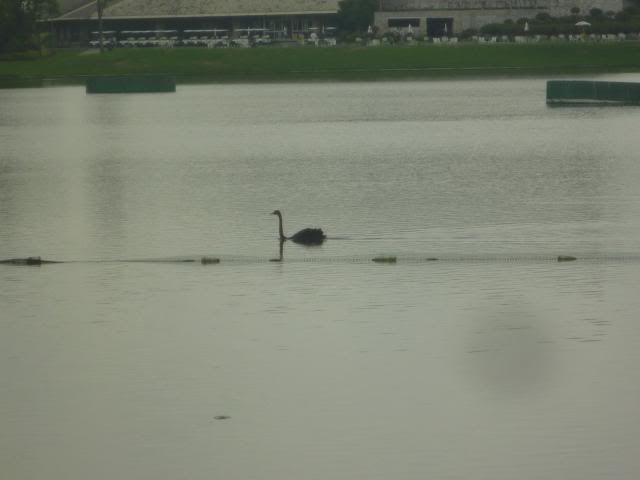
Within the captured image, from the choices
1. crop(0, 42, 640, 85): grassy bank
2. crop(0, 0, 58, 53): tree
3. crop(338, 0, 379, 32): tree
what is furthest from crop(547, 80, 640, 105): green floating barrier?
crop(338, 0, 379, 32): tree

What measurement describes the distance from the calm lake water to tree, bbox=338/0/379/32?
96.3m

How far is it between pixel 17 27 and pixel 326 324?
108m

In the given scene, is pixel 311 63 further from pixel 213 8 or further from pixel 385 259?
pixel 385 259

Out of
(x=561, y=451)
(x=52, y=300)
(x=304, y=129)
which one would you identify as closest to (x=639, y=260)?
(x=52, y=300)

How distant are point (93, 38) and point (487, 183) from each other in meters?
113

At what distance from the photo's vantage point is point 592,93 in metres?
81.1

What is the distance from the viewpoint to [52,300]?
83.1 feet

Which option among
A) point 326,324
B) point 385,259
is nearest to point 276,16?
point 385,259

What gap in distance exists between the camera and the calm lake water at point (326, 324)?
1648 centimetres

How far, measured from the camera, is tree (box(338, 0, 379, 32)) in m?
145

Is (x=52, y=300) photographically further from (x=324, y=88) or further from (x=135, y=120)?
(x=324, y=88)

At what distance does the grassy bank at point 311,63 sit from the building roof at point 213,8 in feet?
74.4

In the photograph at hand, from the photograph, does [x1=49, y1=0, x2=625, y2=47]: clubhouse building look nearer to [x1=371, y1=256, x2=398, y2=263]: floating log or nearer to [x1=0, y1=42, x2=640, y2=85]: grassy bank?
[x1=0, y1=42, x2=640, y2=85]: grassy bank

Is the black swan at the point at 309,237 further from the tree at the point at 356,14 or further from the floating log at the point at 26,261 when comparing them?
the tree at the point at 356,14
